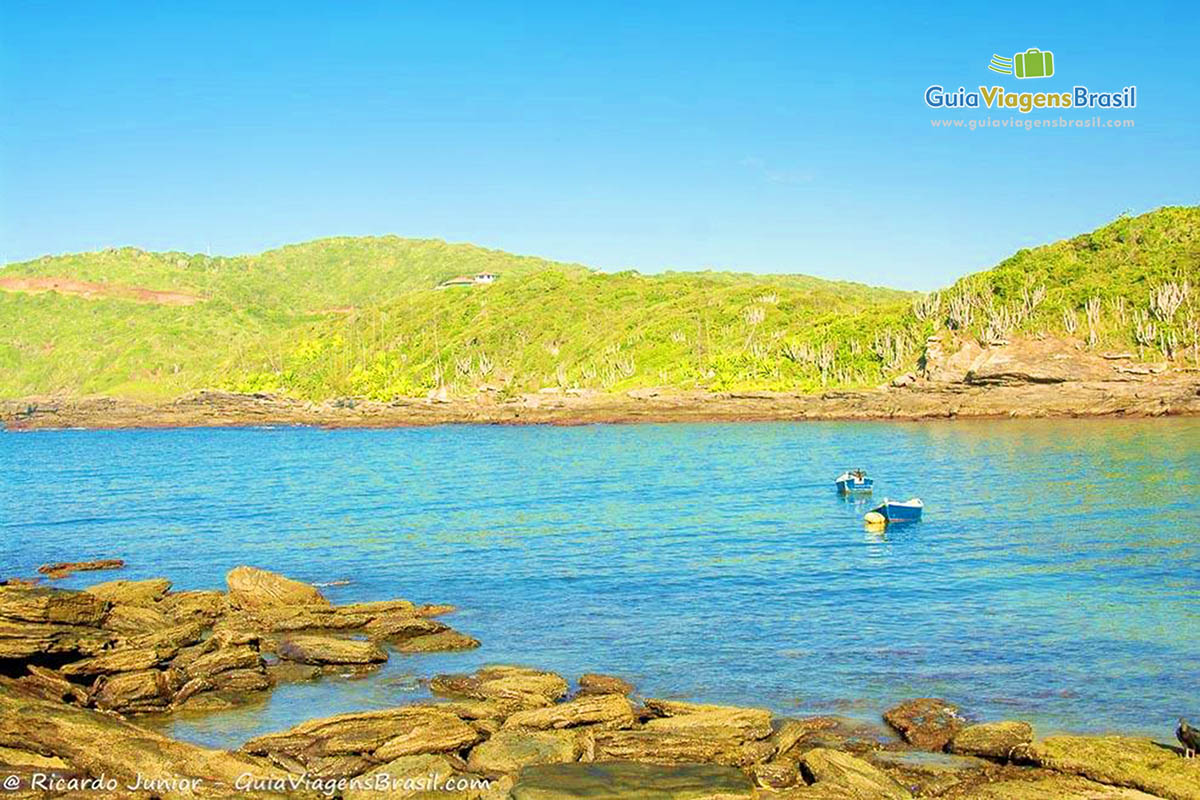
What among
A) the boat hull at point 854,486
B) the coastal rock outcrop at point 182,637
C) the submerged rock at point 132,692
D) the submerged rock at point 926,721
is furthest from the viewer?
the boat hull at point 854,486

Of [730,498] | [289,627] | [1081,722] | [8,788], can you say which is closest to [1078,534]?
[730,498]

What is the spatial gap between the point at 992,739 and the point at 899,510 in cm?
2909

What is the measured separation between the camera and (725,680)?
2231 cm

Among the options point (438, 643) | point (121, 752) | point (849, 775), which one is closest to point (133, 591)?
point (438, 643)

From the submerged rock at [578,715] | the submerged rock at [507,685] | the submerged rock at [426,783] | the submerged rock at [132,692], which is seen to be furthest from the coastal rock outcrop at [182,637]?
the submerged rock at [426,783]

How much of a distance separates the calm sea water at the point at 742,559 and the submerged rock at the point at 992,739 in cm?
146

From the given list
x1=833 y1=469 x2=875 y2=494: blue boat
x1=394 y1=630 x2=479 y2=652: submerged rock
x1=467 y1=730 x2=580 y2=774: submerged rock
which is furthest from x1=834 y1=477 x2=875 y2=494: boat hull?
x1=467 y1=730 x2=580 y2=774: submerged rock

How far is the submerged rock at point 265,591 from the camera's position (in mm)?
29391

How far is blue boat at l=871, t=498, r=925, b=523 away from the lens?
4528cm

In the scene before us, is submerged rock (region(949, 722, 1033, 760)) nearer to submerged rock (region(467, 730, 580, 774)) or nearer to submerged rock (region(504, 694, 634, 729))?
submerged rock (region(504, 694, 634, 729))

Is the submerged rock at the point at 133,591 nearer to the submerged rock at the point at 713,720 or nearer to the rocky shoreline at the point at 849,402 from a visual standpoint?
the submerged rock at the point at 713,720

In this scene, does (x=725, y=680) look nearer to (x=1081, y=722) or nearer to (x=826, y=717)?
(x=826, y=717)

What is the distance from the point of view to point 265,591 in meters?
29.5

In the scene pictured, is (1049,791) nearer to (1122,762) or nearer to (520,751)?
(1122,762)
